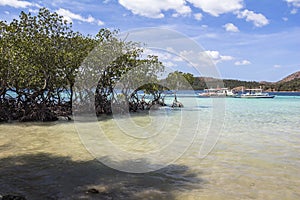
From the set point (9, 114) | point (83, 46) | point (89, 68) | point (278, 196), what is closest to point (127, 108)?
point (89, 68)

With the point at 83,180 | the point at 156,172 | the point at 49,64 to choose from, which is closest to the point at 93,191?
the point at 83,180

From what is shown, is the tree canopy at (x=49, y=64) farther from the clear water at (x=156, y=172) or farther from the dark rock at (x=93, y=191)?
the dark rock at (x=93, y=191)

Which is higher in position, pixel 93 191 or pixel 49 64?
pixel 49 64

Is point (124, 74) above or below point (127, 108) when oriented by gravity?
above

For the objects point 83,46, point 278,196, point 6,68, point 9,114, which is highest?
point 83,46

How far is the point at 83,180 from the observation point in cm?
527

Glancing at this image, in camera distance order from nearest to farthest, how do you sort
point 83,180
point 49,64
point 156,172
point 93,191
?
1. point 93,191
2. point 83,180
3. point 156,172
4. point 49,64

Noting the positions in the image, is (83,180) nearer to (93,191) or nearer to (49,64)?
(93,191)

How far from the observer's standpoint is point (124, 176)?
18.4ft

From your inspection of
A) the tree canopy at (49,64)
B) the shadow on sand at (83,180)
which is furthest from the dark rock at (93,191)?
the tree canopy at (49,64)

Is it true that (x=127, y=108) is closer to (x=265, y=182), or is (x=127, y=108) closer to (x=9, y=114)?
(x=9, y=114)

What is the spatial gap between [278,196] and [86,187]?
3.30 meters

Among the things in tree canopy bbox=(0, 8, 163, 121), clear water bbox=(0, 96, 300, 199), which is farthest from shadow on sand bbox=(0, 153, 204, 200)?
tree canopy bbox=(0, 8, 163, 121)

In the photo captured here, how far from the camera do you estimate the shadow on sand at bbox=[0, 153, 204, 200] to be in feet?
15.1
